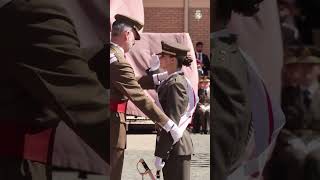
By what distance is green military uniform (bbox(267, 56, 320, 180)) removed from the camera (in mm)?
3611

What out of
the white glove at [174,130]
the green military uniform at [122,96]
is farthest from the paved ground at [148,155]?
the green military uniform at [122,96]

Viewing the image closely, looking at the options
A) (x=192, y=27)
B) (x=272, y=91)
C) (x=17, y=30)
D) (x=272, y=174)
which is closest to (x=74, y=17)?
(x=17, y=30)

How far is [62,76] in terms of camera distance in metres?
3.46

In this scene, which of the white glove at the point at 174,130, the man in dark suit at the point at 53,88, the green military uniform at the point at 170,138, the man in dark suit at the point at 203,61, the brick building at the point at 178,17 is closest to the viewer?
the man in dark suit at the point at 53,88

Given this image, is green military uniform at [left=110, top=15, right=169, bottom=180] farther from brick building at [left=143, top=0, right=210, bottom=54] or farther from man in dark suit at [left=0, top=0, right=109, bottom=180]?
brick building at [left=143, top=0, right=210, bottom=54]

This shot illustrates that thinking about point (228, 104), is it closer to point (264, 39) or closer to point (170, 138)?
point (264, 39)

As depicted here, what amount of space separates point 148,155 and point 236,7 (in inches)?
255

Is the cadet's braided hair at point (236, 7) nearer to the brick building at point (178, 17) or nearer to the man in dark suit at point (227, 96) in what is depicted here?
the man in dark suit at point (227, 96)

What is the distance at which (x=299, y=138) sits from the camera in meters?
3.63

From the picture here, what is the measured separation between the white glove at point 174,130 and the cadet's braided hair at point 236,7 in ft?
4.96

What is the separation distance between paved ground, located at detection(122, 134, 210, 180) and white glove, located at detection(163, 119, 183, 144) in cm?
302

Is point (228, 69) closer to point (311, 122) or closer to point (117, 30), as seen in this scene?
point (311, 122)

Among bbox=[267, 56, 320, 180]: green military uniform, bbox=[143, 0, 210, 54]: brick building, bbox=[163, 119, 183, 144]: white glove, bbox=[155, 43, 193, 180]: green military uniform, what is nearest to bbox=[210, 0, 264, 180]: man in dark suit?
bbox=[267, 56, 320, 180]: green military uniform

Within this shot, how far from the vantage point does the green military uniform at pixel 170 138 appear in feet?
16.9
